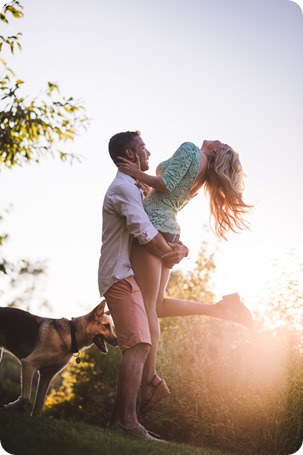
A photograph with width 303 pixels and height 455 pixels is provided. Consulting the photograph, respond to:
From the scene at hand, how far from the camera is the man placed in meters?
3.04

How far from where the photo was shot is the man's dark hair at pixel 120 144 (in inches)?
136

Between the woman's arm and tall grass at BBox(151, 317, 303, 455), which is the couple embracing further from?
tall grass at BBox(151, 317, 303, 455)

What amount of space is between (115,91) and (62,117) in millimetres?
409

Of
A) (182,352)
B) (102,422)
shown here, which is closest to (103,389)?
(102,422)

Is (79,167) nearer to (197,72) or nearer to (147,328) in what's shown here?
(197,72)

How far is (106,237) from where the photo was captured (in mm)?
3318

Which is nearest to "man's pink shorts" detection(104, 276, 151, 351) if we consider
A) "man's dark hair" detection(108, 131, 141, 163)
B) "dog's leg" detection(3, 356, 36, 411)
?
"man's dark hair" detection(108, 131, 141, 163)

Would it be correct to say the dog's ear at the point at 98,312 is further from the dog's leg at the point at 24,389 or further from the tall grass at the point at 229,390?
the tall grass at the point at 229,390

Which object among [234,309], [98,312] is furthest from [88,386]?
[234,309]

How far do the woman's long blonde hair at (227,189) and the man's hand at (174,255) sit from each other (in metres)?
0.46

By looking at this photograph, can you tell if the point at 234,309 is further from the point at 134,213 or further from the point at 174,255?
the point at 134,213

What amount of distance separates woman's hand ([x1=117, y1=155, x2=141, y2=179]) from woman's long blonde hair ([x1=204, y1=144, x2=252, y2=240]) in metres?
0.48

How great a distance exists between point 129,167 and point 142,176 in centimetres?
10

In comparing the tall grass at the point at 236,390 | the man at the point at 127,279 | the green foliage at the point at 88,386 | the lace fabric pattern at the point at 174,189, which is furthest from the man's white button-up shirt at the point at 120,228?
the green foliage at the point at 88,386
